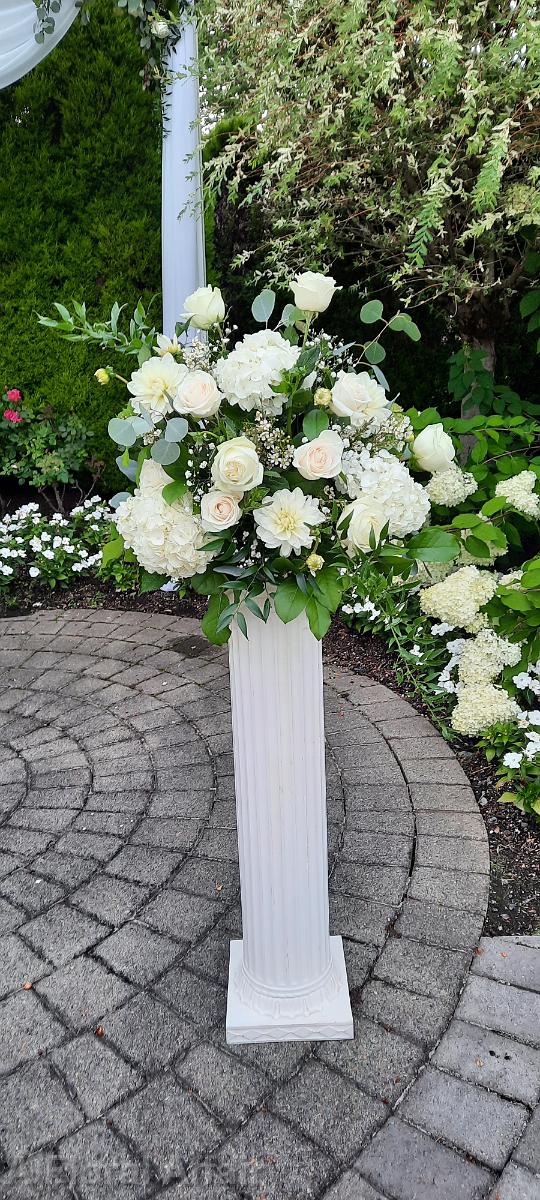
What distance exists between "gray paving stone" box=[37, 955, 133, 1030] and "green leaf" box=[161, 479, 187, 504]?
3.95 feet

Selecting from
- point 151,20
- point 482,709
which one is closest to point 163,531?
point 482,709

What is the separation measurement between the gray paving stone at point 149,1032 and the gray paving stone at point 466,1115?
19.5 inches

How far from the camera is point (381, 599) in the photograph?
3.54 meters

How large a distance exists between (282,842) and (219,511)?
29.3 inches

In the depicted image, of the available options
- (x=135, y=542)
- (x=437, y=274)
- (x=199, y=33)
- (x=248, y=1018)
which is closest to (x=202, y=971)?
(x=248, y=1018)

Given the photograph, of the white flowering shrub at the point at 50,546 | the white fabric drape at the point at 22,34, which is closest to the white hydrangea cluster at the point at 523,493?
the white flowering shrub at the point at 50,546

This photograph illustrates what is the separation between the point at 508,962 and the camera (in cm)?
182

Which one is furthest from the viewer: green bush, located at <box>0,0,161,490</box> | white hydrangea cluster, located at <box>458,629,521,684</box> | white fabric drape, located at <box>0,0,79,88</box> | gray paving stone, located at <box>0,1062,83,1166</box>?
green bush, located at <box>0,0,161,490</box>

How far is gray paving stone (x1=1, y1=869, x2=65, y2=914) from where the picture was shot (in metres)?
2.12

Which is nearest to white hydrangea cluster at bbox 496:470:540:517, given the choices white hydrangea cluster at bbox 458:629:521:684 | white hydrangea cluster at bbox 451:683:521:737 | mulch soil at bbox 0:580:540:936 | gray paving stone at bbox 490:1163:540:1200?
white hydrangea cluster at bbox 458:629:521:684

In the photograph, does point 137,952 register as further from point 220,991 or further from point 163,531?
point 163,531

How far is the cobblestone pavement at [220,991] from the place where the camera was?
140 centimetres

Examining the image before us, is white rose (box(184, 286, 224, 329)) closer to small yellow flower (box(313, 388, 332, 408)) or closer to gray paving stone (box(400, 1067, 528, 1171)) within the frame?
small yellow flower (box(313, 388, 332, 408))

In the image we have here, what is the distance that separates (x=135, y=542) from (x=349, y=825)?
1353 mm
